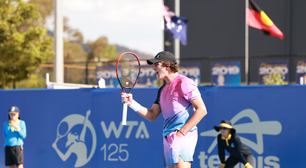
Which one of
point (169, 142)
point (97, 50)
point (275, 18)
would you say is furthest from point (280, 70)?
point (97, 50)

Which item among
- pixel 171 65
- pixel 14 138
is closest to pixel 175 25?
pixel 14 138

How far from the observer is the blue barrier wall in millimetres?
7398

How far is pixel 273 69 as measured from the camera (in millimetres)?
14945

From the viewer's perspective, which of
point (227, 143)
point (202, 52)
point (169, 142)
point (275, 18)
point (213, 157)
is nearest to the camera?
point (169, 142)

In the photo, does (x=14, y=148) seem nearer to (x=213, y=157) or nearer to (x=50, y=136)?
(x=50, y=136)

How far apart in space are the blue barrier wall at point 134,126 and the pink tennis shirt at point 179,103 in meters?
3.36

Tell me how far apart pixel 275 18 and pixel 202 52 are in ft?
15.5

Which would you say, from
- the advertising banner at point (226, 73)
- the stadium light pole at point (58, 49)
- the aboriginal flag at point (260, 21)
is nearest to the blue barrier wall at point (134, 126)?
the stadium light pole at point (58, 49)

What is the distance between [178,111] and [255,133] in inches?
140

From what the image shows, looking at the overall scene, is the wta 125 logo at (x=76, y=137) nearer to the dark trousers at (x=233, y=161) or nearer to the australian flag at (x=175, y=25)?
the dark trousers at (x=233, y=161)

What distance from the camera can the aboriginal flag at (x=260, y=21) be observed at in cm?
1280

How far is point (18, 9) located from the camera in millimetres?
17484

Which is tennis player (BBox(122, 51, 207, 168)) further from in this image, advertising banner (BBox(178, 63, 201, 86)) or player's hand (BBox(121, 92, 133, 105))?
advertising banner (BBox(178, 63, 201, 86))

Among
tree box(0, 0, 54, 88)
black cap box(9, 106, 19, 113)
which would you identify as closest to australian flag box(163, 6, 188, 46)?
tree box(0, 0, 54, 88)
